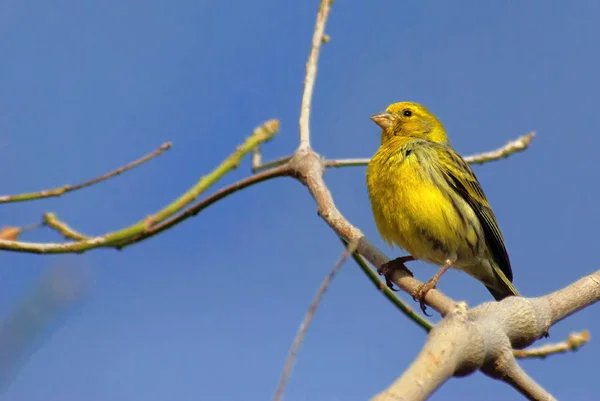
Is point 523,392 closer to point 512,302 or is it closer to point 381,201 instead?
point 512,302

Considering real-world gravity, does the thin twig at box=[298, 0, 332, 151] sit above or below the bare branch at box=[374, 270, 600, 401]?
above

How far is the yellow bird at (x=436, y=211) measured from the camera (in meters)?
6.78

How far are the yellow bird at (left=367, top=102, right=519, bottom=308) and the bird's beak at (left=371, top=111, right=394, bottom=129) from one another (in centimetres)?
57

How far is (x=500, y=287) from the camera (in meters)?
7.37

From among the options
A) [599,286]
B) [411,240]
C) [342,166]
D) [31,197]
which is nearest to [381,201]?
[411,240]

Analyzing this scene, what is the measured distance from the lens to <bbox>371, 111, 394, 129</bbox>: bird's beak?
830 centimetres

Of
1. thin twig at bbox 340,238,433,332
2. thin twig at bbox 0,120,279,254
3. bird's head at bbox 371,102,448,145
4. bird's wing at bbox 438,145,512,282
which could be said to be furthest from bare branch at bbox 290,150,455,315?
bird's head at bbox 371,102,448,145

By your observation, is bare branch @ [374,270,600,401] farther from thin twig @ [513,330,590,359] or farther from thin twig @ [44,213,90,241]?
thin twig @ [44,213,90,241]

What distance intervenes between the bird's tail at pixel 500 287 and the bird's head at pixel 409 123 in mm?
1590

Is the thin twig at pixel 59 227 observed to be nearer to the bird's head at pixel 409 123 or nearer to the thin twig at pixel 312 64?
the thin twig at pixel 312 64

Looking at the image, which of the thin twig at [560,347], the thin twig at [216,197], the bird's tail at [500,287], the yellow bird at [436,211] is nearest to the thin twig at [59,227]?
the thin twig at [216,197]

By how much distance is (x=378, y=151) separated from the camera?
761 centimetres

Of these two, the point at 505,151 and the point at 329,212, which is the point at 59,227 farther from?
the point at 505,151

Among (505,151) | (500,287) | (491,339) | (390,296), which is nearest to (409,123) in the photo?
(500,287)
